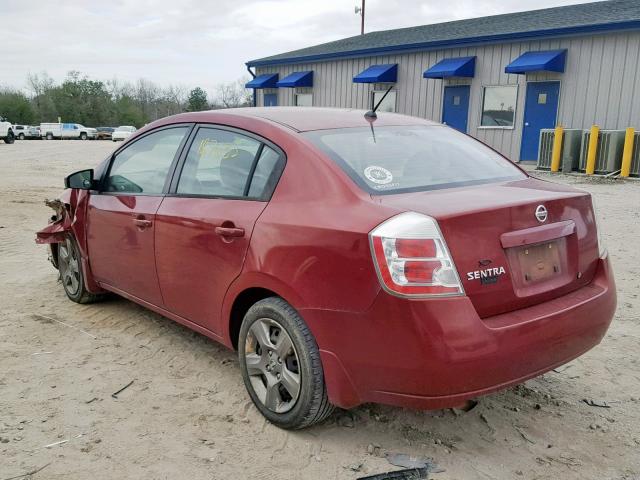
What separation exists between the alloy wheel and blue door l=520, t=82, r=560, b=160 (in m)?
16.1

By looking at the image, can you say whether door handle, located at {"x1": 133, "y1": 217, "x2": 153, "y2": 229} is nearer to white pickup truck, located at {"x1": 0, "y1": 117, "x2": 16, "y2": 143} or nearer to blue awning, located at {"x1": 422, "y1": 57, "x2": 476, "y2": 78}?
blue awning, located at {"x1": 422, "y1": 57, "x2": 476, "y2": 78}

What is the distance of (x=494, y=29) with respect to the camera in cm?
1881

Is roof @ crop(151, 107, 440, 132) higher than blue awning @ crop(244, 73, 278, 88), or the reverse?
blue awning @ crop(244, 73, 278, 88)

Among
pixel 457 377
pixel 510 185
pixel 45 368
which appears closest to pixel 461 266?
pixel 457 377

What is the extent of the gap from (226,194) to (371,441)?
1493 millimetres

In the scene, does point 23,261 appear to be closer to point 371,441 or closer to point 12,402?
point 12,402

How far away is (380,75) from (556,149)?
277 inches

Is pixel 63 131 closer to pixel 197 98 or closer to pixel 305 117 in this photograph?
pixel 197 98

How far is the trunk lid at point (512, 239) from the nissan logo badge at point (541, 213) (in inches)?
0.6

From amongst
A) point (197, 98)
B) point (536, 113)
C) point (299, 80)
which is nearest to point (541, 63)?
point (536, 113)

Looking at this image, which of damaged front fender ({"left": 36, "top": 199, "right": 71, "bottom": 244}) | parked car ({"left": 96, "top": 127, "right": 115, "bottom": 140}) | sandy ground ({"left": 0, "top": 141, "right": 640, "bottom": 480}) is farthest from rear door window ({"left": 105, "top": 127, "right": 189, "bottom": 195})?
parked car ({"left": 96, "top": 127, "right": 115, "bottom": 140})

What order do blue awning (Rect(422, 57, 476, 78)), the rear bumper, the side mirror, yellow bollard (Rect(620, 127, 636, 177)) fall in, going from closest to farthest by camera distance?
the rear bumper
the side mirror
yellow bollard (Rect(620, 127, 636, 177))
blue awning (Rect(422, 57, 476, 78))

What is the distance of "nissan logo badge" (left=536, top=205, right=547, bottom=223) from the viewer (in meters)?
2.68

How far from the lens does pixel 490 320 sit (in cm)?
246
